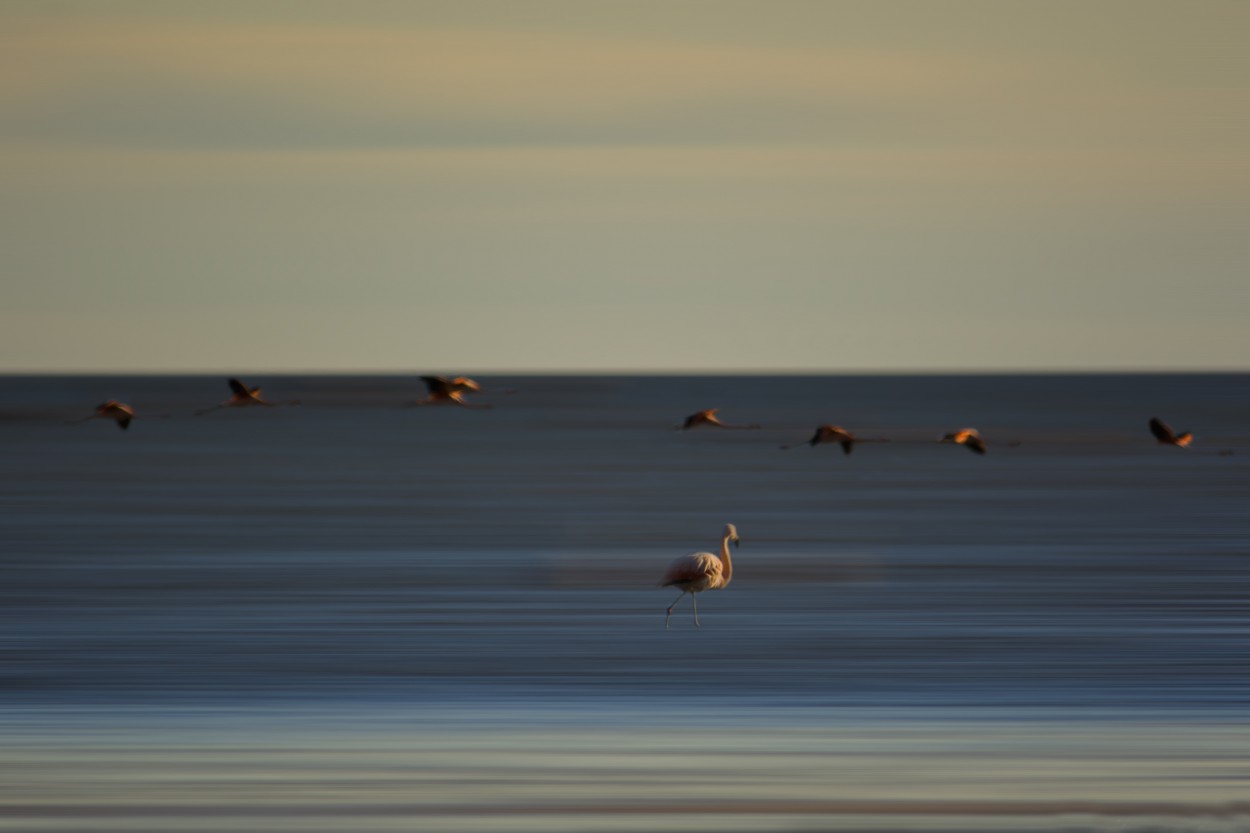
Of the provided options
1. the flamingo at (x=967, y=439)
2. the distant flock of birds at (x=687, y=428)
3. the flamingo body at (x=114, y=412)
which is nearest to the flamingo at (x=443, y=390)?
the distant flock of birds at (x=687, y=428)

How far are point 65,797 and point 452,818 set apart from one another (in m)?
2.06

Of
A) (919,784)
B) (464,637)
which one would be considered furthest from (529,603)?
(919,784)

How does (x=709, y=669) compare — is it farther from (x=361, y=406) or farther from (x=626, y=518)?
(x=361, y=406)

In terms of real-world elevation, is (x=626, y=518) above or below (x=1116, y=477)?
below

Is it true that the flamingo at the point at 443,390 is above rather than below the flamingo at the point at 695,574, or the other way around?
above

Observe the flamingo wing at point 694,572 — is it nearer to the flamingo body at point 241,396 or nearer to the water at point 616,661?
the water at point 616,661

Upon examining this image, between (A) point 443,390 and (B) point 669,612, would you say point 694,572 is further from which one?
(A) point 443,390

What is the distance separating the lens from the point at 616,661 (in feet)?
54.6

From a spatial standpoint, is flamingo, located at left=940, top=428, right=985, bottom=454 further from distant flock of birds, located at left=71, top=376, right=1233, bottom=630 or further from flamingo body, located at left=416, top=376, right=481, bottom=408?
flamingo body, located at left=416, top=376, right=481, bottom=408

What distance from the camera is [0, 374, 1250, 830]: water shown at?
1114 centimetres

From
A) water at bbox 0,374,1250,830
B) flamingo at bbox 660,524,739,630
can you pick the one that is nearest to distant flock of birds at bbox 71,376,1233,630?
flamingo at bbox 660,524,739,630

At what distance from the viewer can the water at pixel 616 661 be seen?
36.6 ft

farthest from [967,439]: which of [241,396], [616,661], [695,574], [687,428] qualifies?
[616,661]

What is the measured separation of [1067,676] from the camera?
51.7ft
